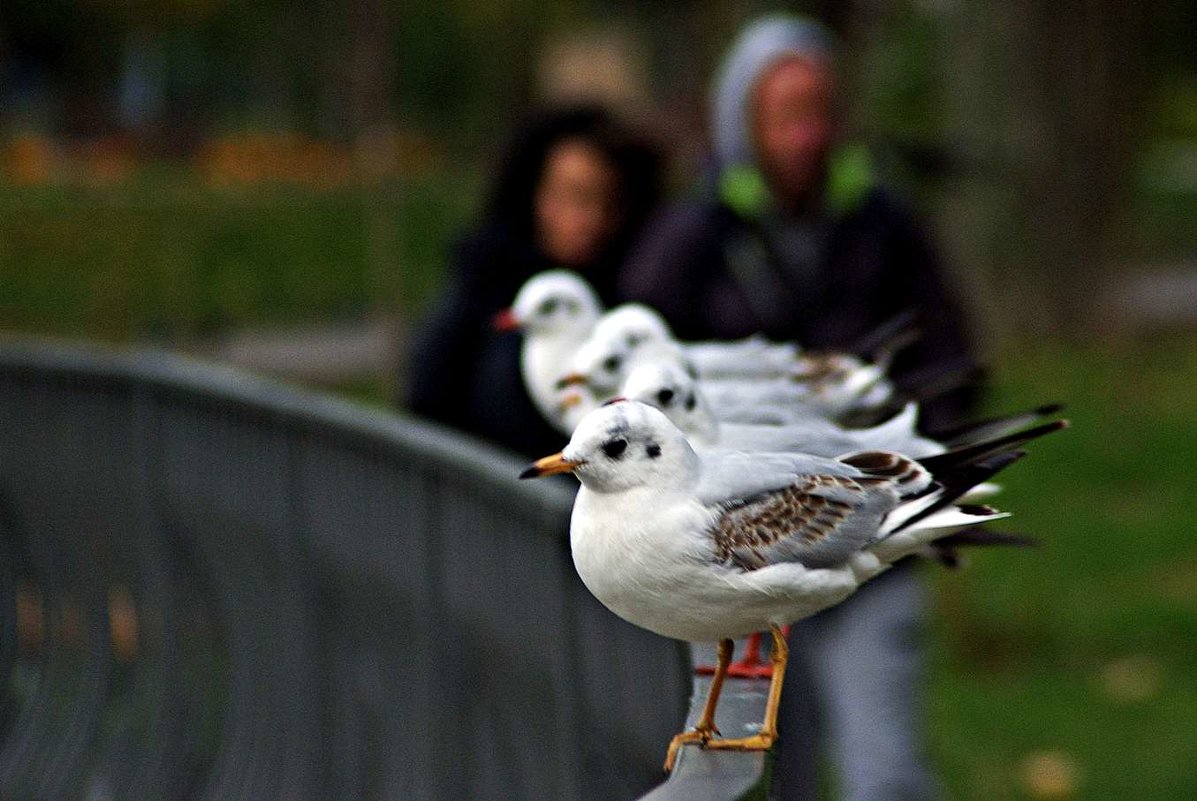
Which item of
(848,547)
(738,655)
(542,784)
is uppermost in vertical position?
(848,547)

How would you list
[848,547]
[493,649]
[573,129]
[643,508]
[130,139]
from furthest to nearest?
[130,139]
[573,129]
[493,649]
[848,547]
[643,508]

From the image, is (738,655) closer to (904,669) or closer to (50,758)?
(904,669)

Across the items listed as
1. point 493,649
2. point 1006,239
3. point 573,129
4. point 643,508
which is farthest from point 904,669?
point 1006,239

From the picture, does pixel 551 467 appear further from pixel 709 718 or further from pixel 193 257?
pixel 193 257

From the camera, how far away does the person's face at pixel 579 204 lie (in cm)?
522

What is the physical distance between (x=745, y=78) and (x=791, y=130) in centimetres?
19

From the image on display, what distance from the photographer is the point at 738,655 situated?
3287 mm

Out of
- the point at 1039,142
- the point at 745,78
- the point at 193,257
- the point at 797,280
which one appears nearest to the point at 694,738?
the point at 797,280

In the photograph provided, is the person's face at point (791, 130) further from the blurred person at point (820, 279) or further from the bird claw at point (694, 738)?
the bird claw at point (694, 738)

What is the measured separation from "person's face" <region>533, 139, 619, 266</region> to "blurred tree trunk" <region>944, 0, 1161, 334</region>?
920cm

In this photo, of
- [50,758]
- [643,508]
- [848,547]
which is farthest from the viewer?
[50,758]

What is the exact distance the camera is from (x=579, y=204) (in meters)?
5.22

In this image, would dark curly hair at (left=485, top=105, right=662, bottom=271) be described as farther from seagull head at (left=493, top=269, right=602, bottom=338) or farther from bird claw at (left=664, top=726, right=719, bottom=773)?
bird claw at (left=664, top=726, right=719, bottom=773)

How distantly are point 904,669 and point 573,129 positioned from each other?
5.60 feet
